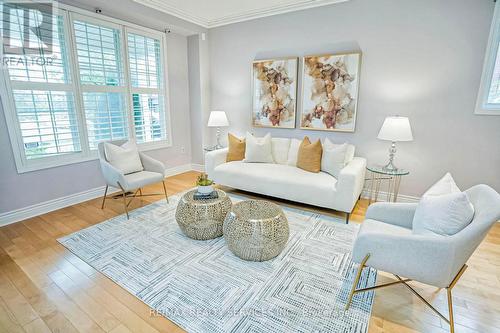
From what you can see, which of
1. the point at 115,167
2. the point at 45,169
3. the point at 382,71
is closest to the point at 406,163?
the point at 382,71

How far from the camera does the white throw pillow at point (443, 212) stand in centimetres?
150

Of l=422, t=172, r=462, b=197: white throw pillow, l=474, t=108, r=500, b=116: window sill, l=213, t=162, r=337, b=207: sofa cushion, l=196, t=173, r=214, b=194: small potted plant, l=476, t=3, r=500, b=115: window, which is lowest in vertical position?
l=213, t=162, r=337, b=207: sofa cushion

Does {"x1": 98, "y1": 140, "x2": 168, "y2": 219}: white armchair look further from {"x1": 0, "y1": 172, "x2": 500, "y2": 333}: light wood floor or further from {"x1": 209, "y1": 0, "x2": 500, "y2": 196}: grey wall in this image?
{"x1": 209, "y1": 0, "x2": 500, "y2": 196}: grey wall

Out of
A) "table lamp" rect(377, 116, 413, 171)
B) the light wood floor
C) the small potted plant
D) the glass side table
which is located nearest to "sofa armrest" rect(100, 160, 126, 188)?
the light wood floor

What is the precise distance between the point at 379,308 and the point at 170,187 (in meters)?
3.38

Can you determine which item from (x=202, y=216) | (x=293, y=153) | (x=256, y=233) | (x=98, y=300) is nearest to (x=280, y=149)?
(x=293, y=153)

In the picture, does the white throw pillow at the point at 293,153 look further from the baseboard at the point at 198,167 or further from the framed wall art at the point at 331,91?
the baseboard at the point at 198,167

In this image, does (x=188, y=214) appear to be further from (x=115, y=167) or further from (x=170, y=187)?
(x=170, y=187)

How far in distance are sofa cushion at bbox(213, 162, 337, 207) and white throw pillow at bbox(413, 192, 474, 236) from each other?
1.23 metres

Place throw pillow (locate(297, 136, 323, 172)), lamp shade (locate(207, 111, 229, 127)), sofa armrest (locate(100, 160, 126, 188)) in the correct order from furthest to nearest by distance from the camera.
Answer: lamp shade (locate(207, 111, 229, 127)), throw pillow (locate(297, 136, 323, 172)), sofa armrest (locate(100, 160, 126, 188))

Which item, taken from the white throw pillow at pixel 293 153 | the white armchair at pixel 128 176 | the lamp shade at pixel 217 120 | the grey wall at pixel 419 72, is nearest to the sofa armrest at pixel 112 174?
the white armchair at pixel 128 176

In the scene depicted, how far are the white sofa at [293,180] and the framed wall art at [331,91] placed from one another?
624 millimetres

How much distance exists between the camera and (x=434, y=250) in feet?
4.76

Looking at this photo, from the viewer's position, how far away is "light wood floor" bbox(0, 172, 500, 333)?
1611 mm
